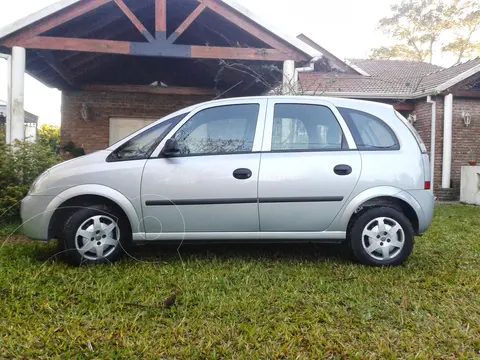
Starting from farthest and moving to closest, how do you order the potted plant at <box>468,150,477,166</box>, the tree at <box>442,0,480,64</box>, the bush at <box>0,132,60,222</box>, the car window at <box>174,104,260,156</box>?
the tree at <box>442,0,480,64</box>
the potted plant at <box>468,150,477,166</box>
the bush at <box>0,132,60,222</box>
the car window at <box>174,104,260,156</box>

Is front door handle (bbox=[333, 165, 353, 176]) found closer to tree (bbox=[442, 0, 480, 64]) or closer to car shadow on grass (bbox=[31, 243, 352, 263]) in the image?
car shadow on grass (bbox=[31, 243, 352, 263])

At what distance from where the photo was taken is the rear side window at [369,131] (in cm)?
408

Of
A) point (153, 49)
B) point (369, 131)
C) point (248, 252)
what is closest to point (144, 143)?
point (248, 252)

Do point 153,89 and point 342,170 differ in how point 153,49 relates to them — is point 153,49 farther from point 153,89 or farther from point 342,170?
point 342,170

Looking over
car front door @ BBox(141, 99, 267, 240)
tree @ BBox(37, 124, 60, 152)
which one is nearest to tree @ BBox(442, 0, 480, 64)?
tree @ BBox(37, 124, 60, 152)

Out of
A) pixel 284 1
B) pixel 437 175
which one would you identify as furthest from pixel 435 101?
pixel 284 1

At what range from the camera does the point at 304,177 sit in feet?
12.9

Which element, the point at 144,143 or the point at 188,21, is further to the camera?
the point at 188,21

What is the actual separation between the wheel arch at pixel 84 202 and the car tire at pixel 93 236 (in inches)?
2.8

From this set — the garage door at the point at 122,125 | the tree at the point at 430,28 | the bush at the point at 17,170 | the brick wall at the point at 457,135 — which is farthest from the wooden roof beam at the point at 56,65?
the tree at the point at 430,28

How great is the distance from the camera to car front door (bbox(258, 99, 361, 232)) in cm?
393

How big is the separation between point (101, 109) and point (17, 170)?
517 cm

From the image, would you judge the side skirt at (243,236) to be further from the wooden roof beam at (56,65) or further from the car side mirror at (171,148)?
the wooden roof beam at (56,65)

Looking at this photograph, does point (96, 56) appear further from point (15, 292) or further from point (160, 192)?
point (15, 292)
